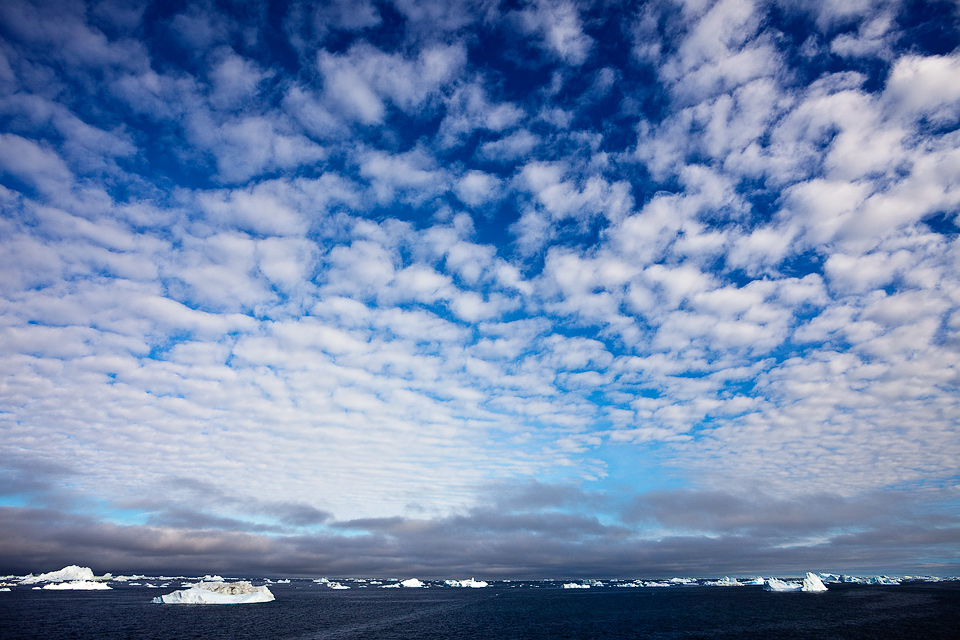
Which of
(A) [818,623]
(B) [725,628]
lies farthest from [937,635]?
(B) [725,628]

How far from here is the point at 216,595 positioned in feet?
468

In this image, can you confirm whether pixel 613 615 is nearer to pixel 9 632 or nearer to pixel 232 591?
pixel 232 591

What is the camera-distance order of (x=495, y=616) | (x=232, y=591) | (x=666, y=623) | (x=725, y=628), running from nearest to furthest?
(x=725, y=628), (x=666, y=623), (x=495, y=616), (x=232, y=591)

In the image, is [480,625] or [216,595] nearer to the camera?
[480,625]

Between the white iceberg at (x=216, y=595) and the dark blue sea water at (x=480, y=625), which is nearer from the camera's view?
the dark blue sea water at (x=480, y=625)

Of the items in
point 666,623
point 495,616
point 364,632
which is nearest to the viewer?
point 364,632

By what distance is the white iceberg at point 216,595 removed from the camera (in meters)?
138

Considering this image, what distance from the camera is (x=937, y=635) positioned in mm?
75938

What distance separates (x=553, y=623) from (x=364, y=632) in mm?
43650

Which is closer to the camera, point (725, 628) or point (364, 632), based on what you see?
point (364, 632)

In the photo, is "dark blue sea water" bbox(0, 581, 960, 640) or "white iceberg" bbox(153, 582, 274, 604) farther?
"white iceberg" bbox(153, 582, 274, 604)

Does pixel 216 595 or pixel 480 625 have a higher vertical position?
pixel 480 625

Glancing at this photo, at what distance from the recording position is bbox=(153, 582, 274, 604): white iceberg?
138 m

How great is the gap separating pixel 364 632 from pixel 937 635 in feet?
319
